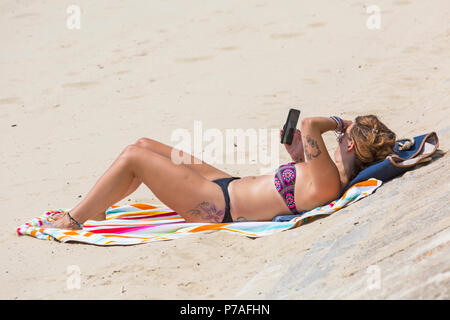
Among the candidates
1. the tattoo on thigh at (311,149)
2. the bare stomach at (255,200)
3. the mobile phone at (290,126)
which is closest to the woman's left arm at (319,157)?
the tattoo on thigh at (311,149)

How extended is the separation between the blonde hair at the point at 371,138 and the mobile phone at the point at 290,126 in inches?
13.9

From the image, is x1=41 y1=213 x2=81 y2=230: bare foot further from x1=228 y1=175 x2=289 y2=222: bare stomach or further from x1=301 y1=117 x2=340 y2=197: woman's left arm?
x1=301 y1=117 x2=340 y2=197: woman's left arm

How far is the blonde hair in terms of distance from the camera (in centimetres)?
388

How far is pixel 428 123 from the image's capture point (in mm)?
5270

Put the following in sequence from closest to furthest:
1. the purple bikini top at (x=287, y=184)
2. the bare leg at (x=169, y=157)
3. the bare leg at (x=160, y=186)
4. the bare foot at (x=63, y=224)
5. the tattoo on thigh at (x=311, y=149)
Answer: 1. the tattoo on thigh at (x=311, y=149)
2. the purple bikini top at (x=287, y=184)
3. the bare leg at (x=160, y=186)
4. the bare foot at (x=63, y=224)
5. the bare leg at (x=169, y=157)

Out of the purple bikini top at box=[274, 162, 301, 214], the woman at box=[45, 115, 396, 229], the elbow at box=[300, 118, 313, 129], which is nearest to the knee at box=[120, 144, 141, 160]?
the woman at box=[45, 115, 396, 229]

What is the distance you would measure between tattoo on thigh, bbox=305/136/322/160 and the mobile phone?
0.23 metres

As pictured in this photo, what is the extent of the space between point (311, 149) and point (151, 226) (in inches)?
50.4

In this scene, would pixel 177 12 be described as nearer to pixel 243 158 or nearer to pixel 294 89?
pixel 294 89

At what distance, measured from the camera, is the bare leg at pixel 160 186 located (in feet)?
13.5

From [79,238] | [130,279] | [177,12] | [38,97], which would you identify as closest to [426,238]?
[130,279]

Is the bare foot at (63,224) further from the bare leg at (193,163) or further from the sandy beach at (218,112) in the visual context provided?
the bare leg at (193,163)

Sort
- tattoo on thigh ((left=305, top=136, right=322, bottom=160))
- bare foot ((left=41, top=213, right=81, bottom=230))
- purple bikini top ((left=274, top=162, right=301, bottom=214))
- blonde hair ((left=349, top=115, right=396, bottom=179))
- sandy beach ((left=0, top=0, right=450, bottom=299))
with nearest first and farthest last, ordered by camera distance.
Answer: sandy beach ((left=0, top=0, right=450, bottom=299)), tattoo on thigh ((left=305, top=136, right=322, bottom=160)), blonde hair ((left=349, top=115, right=396, bottom=179)), purple bikini top ((left=274, top=162, right=301, bottom=214)), bare foot ((left=41, top=213, right=81, bottom=230))
